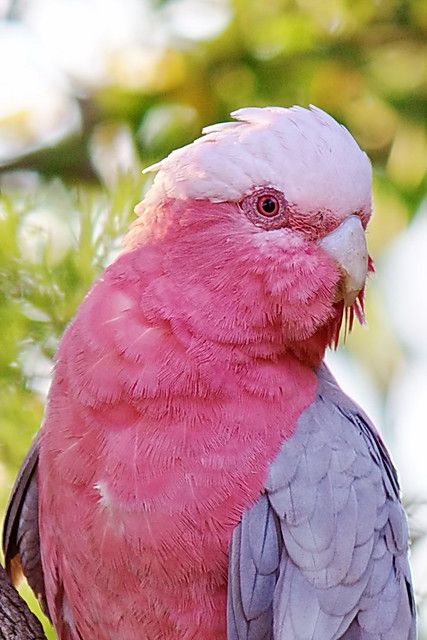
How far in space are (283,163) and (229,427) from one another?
0.73 meters

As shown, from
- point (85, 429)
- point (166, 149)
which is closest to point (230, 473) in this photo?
point (85, 429)

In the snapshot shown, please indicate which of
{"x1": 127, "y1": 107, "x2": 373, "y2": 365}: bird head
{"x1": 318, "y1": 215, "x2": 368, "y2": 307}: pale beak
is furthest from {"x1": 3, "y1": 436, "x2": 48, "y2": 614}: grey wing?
{"x1": 318, "y1": 215, "x2": 368, "y2": 307}: pale beak

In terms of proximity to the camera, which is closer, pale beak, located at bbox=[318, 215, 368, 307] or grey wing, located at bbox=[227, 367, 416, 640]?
grey wing, located at bbox=[227, 367, 416, 640]

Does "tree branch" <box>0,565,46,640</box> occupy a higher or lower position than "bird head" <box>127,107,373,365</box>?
lower

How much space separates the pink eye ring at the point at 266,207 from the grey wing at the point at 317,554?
0.53 meters

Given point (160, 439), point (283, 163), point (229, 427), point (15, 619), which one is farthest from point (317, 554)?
point (283, 163)

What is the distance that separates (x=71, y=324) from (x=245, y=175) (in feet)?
2.19

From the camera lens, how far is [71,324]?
10.8 ft

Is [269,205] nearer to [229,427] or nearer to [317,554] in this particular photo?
[229,427]

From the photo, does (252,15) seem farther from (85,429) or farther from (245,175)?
(85,429)

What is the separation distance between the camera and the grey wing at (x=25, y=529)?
3.44 m

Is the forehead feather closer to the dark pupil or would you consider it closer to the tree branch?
the dark pupil

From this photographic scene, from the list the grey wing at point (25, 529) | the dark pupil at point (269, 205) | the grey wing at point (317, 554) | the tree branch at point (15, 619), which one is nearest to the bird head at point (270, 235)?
the dark pupil at point (269, 205)

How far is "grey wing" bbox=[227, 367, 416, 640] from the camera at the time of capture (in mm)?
2986
